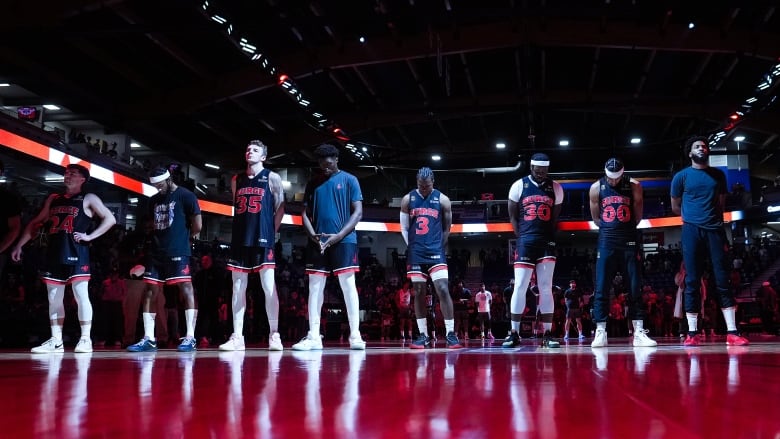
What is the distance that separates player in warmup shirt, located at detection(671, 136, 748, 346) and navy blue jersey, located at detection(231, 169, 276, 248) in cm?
406

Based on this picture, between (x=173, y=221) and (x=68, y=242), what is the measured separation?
3.18 ft

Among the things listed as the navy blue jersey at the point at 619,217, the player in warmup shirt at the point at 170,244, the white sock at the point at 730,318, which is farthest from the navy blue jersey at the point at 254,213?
the white sock at the point at 730,318

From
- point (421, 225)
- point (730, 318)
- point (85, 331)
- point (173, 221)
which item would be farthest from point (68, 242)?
point (730, 318)

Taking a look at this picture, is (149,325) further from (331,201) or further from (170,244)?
(331,201)

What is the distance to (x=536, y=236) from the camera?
238 inches

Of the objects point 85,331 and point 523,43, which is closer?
point 85,331

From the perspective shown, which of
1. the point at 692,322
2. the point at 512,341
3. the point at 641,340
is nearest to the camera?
the point at 641,340

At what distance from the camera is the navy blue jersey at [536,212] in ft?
19.9

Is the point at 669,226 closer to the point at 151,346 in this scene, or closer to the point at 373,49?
the point at 373,49

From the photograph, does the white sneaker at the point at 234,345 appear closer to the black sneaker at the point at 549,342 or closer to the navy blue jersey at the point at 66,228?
the navy blue jersey at the point at 66,228

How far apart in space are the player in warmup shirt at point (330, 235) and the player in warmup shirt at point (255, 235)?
34 centimetres

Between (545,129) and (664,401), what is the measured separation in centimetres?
3148

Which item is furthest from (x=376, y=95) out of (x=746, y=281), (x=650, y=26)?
(x=746, y=281)

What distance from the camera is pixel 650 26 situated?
59.9 ft
